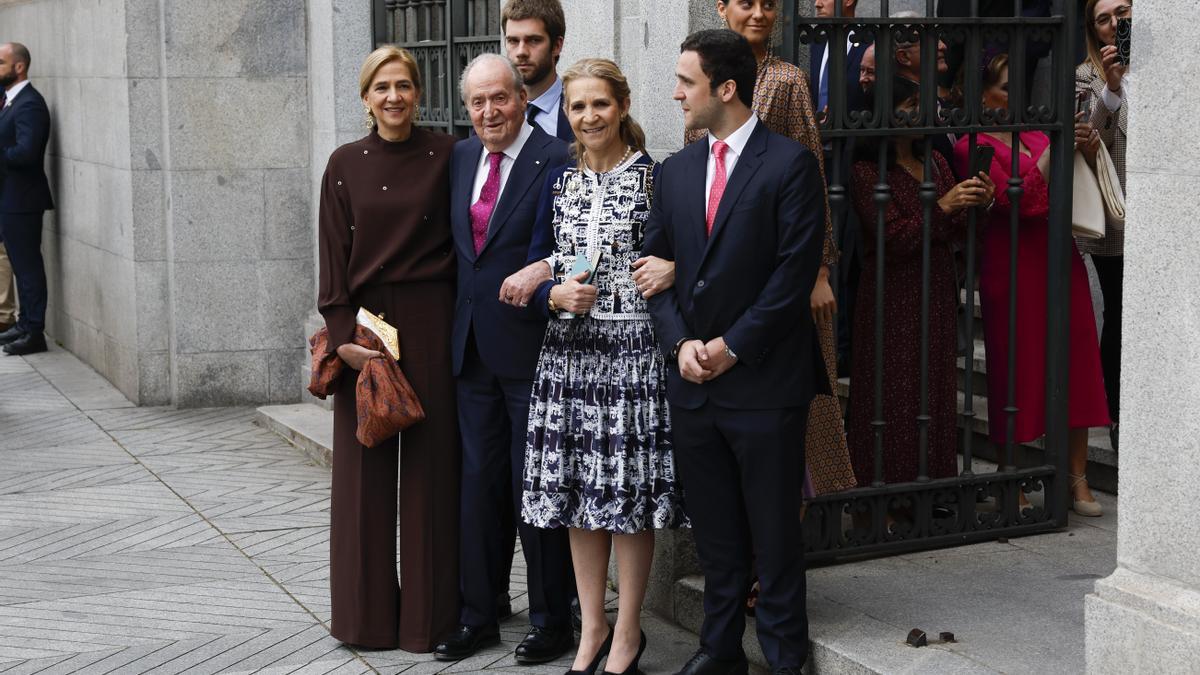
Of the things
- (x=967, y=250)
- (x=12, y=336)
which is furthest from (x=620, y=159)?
(x=12, y=336)

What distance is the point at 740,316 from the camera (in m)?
5.02

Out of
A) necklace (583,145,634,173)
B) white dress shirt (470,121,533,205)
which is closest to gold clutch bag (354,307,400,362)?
white dress shirt (470,121,533,205)

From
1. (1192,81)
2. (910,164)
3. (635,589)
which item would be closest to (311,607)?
(635,589)

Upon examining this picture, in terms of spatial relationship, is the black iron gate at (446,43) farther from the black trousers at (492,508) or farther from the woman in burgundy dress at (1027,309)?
the black trousers at (492,508)

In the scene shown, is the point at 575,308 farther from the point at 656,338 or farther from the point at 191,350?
the point at 191,350

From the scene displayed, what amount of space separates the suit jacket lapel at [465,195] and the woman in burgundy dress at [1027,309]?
76.6 inches

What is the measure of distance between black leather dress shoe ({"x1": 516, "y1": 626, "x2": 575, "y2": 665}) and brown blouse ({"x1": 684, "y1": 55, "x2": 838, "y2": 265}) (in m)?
1.52

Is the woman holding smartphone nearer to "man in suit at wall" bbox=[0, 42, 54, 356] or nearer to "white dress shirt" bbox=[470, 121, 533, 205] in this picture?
"white dress shirt" bbox=[470, 121, 533, 205]

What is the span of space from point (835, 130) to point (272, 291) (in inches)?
211

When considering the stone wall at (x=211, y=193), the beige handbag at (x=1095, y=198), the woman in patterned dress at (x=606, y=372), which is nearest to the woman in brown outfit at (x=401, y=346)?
the woman in patterned dress at (x=606, y=372)

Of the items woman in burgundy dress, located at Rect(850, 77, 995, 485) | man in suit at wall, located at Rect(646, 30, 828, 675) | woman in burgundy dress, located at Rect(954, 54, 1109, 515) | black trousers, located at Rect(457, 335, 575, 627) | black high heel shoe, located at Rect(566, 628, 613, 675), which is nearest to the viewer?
man in suit at wall, located at Rect(646, 30, 828, 675)

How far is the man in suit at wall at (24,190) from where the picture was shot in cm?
1281

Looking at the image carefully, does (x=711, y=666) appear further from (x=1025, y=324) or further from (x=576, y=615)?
(x=1025, y=324)

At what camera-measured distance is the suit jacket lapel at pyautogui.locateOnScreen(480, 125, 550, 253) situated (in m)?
5.66
